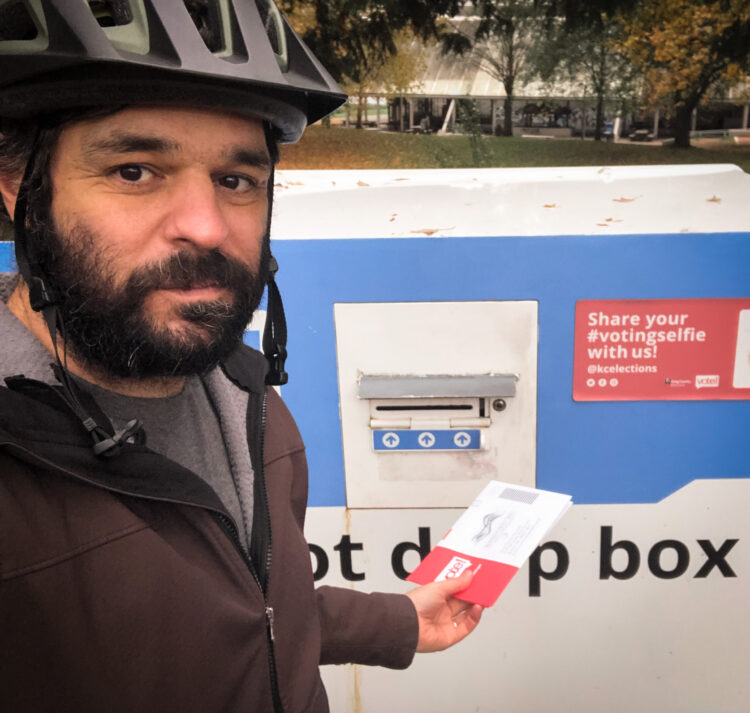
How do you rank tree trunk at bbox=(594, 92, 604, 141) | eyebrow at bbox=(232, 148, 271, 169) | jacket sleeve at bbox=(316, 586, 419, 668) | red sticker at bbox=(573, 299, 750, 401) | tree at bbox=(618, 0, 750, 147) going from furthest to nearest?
tree trunk at bbox=(594, 92, 604, 141), tree at bbox=(618, 0, 750, 147), red sticker at bbox=(573, 299, 750, 401), jacket sleeve at bbox=(316, 586, 419, 668), eyebrow at bbox=(232, 148, 271, 169)

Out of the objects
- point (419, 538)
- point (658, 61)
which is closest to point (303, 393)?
point (419, 538)

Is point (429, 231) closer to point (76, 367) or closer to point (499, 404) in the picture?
point (499, 404)

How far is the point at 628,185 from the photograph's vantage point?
2.02 metres

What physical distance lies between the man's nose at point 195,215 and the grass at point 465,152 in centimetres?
165

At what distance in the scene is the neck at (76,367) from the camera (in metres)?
1.07

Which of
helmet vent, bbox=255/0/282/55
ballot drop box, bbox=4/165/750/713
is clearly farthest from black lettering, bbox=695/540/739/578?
helmet vent, bbox=255/0/282/55

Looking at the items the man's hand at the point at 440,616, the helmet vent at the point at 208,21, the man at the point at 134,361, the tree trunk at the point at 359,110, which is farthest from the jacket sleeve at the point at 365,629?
the tree trunk at the point at 359,110

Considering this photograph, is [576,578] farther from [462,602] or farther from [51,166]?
[51,166]

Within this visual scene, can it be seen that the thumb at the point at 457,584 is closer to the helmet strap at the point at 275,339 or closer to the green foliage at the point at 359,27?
the helmet strap at the point at 275,339

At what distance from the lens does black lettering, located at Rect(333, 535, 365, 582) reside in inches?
73.2

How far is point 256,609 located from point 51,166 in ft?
2.20

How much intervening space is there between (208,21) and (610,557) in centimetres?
145

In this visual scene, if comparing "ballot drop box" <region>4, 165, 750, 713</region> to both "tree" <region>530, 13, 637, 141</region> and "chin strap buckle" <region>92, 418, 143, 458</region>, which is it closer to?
"chin strap buckle" <region>92, 418, 143, 458</region>

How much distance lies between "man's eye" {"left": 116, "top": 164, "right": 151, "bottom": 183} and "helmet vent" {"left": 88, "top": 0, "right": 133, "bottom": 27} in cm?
22
